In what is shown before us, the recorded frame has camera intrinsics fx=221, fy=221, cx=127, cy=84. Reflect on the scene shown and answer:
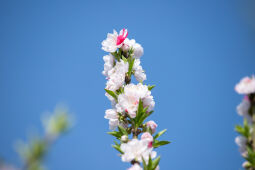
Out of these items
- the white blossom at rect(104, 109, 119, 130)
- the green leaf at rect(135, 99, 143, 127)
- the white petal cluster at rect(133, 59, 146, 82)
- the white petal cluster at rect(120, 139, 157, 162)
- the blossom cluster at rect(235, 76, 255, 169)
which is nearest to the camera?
the blossom cluster at rect(235, 76, 255, 169)

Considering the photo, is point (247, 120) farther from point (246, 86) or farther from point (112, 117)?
point (112, 117)

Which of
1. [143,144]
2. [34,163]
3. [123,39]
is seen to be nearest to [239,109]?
[143,144]

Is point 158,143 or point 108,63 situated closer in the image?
point 158,143

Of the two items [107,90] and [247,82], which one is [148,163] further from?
[247,82]

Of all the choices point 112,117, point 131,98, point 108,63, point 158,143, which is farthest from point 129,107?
point 108,63

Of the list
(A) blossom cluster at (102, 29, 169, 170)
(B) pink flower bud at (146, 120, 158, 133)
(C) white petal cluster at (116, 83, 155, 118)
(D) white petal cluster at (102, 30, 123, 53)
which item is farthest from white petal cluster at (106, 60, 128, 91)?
(B) pink flower bud at (146, 120, 158, 133)

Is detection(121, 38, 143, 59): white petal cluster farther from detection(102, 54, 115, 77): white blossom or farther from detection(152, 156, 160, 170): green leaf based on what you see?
detection(152, 156, 160, 170): green leaf
